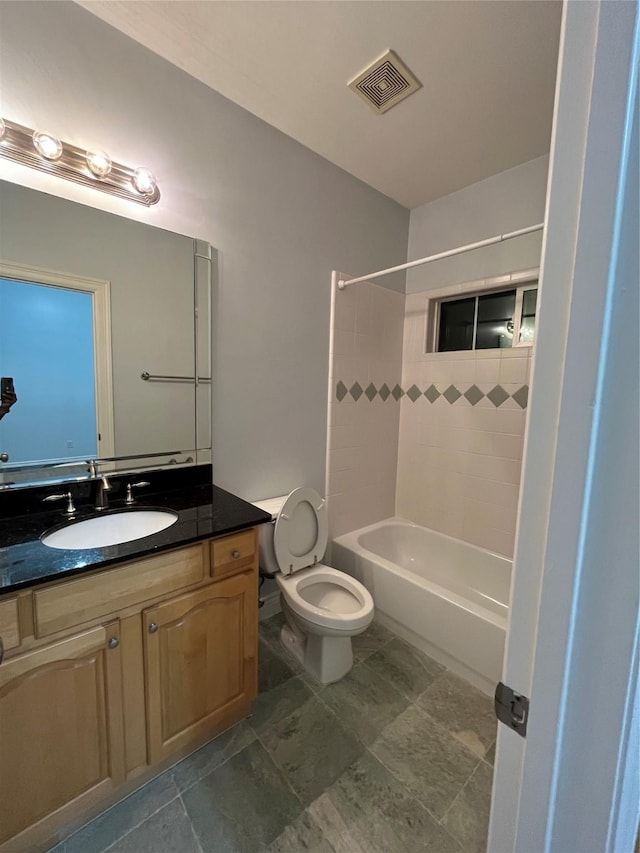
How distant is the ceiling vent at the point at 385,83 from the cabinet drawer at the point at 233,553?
1.93 metres

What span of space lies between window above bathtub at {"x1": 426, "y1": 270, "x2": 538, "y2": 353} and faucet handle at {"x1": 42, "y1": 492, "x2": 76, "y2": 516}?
2.28 metres

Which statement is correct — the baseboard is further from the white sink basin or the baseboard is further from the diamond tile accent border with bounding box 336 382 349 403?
the diamond tile accent border with bounding box 336 382 349 403

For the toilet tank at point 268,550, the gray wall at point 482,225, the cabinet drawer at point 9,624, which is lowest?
the toilet tank at point 268,550

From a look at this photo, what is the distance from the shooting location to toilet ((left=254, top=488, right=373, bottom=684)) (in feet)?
5.28

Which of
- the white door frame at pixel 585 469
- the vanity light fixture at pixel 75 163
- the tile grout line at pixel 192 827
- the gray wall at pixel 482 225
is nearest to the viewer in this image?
the white door frame at pixel 585 469

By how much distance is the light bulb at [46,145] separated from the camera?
123 cm

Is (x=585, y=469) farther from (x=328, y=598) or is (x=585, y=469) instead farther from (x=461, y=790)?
(x=328, y=598)

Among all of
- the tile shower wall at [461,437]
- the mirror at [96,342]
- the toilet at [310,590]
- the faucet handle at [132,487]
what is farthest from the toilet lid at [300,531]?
the tile shower wall at [461,437]

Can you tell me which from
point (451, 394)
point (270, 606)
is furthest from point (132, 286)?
point (451, 394)

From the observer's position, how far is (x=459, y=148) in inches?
77.1

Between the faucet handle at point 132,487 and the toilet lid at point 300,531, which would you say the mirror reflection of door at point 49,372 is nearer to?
the faucet handle at point 132,487

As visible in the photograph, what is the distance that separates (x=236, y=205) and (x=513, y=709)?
2071mm

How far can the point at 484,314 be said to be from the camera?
2373mm

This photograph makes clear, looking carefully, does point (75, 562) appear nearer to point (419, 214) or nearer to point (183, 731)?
point (183, 731)
